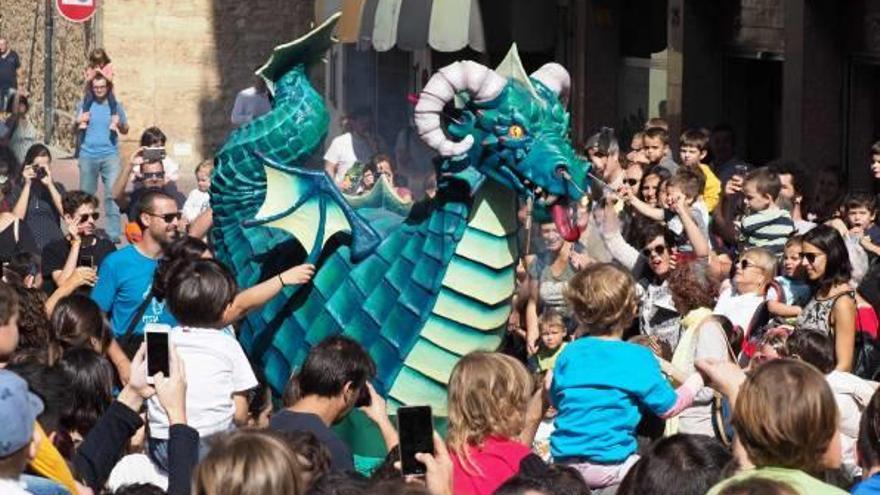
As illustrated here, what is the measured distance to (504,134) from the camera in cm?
1023

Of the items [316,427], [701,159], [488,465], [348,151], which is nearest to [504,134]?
[316,427]

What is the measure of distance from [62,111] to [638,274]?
72.1ft

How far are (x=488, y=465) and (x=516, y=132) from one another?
296cm

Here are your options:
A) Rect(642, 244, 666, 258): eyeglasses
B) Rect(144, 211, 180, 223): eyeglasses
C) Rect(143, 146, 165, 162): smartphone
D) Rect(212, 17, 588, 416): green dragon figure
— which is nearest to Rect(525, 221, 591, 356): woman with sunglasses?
Rect(642, 244, 666, 258): eyeglasses

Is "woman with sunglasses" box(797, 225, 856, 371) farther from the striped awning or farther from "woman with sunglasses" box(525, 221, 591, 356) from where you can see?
the striped awning

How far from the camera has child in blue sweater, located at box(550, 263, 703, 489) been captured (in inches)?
325

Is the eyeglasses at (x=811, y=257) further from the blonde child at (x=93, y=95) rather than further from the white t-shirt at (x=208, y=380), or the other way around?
the blonde child at (x=93, y=95)

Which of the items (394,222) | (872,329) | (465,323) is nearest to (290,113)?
(394,222)

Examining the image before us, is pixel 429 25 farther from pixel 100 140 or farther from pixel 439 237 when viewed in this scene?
pixel 439 237

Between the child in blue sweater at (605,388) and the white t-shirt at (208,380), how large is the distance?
1178 millimetres

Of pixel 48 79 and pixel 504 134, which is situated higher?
pixel 504 134

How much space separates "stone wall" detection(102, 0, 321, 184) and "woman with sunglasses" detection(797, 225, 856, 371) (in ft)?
66.4

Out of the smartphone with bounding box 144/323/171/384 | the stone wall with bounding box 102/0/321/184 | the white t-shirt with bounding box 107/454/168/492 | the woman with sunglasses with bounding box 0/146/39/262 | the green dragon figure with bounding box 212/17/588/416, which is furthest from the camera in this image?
the stone wall with bounding box 102/0/321/184

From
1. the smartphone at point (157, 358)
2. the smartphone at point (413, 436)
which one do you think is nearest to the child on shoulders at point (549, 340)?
the smartphone at point (157, 358)
